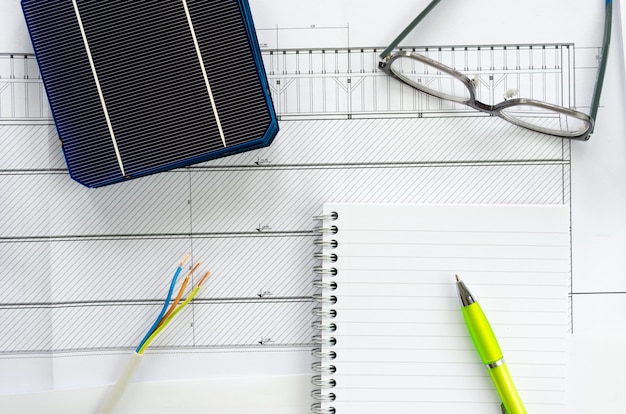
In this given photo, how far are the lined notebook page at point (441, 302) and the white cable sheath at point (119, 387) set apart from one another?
223 mm

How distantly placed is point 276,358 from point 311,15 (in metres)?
0.41

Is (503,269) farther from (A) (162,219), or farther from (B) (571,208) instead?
(A) (162,219)

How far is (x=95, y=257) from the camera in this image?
0.63 meters

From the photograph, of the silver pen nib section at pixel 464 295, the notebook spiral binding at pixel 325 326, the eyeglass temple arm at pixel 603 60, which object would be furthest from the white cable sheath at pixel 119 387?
the eyeglass temple arm at pixel 603 60

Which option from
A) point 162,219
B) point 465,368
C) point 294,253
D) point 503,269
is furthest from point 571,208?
point 162,219

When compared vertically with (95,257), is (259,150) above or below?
above

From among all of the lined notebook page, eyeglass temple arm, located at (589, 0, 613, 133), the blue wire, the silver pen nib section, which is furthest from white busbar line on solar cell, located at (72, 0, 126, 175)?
eyeglass temple arm, located at (589, 0, 613, 133)

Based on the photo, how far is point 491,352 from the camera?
585 mm

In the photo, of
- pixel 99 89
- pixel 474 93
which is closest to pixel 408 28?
pixel 474 93

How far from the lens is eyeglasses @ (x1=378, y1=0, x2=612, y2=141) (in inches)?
24.4

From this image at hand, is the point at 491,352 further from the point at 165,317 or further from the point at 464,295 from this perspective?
the point at 165,317

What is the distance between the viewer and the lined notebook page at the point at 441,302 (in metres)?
0.61

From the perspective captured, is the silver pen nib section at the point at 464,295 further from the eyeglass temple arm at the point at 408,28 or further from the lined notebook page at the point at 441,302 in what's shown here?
the eyeglass temple arm at the point at 408,28

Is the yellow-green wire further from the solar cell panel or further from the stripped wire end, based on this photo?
the solar cell panel
